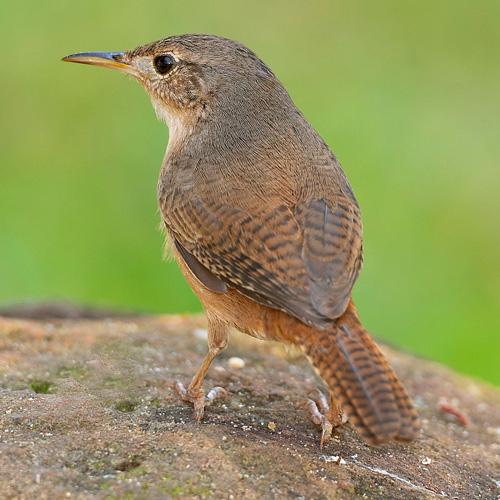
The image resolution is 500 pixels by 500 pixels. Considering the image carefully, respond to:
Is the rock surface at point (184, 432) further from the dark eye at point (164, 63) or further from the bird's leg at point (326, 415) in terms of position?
the dark eye at point (164, 63)

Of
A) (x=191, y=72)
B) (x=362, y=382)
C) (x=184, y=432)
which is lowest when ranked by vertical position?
(x=184, y=432)

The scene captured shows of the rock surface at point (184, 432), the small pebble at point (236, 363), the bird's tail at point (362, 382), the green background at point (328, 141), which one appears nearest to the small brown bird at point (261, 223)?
the bird's tail at point (362, 382)

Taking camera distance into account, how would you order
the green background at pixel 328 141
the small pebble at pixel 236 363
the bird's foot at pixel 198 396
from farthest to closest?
the green background at pixel 328 141 < the small pebble at pixel 236 363 < the bird's foot at pixel 198 396

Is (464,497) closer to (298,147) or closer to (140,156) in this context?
(298,147)

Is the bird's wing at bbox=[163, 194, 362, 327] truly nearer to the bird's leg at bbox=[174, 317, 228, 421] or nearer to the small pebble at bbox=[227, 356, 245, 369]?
the bird's leg at bbox=[174, 317, 228, 421]

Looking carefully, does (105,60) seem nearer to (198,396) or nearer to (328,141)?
(198,396)

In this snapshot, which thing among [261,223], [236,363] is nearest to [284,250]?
[261,223]
